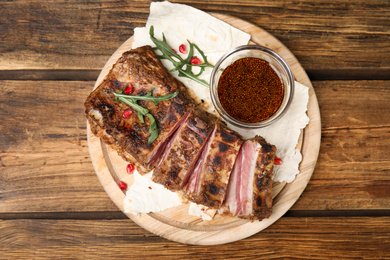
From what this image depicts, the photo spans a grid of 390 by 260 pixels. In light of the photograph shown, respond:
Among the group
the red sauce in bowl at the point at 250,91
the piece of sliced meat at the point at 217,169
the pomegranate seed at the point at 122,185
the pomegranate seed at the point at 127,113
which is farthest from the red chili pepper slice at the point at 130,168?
the red sauce in bowl at the point at 250,91

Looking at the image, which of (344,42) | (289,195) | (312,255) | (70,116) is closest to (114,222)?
(70,116)

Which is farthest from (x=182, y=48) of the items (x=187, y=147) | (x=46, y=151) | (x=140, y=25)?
(x=46, y=151)

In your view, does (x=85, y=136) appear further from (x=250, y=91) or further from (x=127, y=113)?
(x=250, y=91)

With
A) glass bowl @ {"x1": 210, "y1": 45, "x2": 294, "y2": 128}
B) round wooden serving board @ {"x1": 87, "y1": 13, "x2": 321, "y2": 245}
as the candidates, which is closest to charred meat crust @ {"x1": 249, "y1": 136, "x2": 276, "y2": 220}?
glass bowl @ {"x1": 210, "y1": 45, "x2": 294, "y2": 128}

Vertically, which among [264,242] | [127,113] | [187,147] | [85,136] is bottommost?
[264,242]

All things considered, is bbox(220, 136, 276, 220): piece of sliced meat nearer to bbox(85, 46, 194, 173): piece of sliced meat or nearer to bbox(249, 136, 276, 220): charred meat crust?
bbox(249, 136, 276, 220): charred meat crust

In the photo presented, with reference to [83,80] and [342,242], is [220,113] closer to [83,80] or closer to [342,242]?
[83,80]

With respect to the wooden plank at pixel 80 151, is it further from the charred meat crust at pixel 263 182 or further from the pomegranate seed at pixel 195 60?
the pomegranate seed at pixel 195 60
